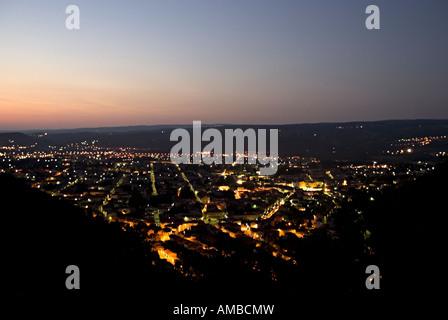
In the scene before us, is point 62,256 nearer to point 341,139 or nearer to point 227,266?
point 227,266

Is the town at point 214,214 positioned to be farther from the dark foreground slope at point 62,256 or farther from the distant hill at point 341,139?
the distant hill at point 341,139

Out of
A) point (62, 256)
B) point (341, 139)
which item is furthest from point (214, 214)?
point (341, 139)

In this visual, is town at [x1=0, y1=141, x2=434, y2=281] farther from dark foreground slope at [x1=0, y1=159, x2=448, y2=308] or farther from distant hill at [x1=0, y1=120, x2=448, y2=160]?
distant hill at [x1=0, y1=120, x2=448, y2=160]

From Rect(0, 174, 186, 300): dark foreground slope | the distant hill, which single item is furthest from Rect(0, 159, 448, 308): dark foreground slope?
the distant hill

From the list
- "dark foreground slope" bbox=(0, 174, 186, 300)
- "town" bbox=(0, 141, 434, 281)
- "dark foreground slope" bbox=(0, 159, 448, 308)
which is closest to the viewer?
"dark foreground slope" bbox=(0, 174, 186, 300)

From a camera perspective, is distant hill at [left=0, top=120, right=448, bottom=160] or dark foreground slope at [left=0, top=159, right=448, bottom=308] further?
distant hill at [left=0, top=120, right=448, bottom=160]

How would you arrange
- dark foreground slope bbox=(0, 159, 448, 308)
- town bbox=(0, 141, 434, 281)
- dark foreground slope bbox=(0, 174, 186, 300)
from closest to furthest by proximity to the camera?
dark foreground slope bbox=(0, 174, 186, 300) → dark foreground slope bbox=(0, 159, 448, 308) → town bbox=(0, 141, 434, 281)

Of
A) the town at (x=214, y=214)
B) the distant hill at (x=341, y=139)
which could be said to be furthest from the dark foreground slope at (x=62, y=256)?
the distant hill at (x=341, y=139)
